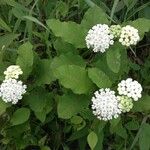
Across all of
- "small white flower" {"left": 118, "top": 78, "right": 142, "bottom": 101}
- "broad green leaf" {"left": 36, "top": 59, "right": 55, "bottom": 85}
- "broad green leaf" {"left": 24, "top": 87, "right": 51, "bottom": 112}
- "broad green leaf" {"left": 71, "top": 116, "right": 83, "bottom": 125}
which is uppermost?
"small white flower" {"left": 118, "top": 78, "right": 142, "bottom": 101}

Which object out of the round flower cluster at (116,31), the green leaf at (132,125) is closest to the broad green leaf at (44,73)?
the round flower cluster at (116,31)

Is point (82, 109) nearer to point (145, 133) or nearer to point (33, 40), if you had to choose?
point (145, 133)

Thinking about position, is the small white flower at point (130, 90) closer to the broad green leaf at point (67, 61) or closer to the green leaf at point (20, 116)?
the broad green leaf at point (67, 61)

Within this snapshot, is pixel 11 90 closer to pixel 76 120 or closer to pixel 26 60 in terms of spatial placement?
pixel 26 60

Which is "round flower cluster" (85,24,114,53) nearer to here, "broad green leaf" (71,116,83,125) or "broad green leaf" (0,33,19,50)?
"broad green leaf" (71,116,83,125)

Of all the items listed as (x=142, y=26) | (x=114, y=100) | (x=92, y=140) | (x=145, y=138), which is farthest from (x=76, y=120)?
(x=142, y=26)

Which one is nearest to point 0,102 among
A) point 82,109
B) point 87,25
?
point 82,109

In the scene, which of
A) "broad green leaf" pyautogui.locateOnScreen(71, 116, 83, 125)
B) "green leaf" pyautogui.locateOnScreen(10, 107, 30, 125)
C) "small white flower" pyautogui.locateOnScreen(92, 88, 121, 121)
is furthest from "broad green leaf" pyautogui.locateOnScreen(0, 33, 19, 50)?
"small white flower" pyautogui.locateOnScreen(92, 88, 121, 121)
